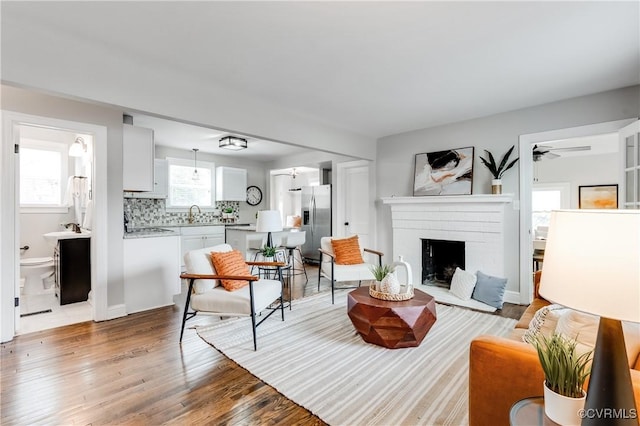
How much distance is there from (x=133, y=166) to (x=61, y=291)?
1.78 meters

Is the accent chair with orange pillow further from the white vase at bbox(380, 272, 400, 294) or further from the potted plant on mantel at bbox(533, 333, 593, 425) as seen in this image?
the potted plant on mantel at bbox(533, 333, 593, 425)

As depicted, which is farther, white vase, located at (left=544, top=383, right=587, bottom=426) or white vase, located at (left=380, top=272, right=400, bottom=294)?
white vase, located at (left=380, top=272, right=400, bottom=294)

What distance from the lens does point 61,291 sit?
11.8 ft

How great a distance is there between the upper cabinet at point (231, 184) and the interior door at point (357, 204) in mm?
2497

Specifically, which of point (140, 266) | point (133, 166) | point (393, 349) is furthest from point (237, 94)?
→ point (393, 349)

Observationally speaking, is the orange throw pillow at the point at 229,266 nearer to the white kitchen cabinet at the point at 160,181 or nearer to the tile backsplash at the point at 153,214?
the white kitchen cabinet at the point at 160,181

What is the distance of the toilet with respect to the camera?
379 cm

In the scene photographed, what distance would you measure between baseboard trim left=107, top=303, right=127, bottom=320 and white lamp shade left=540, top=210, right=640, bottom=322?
3.77 metres

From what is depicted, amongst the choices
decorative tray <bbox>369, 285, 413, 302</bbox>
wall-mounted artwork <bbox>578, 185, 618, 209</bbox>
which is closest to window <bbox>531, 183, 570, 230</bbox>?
wall-mounted artwork <bbox>578, 185, 618, 209</bbox>

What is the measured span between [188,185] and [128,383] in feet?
15.6

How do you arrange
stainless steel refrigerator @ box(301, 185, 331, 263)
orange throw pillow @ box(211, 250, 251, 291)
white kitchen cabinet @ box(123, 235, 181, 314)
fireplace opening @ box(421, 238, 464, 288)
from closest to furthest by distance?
orange throw pillow @ box(211, 250, 251, 291) < white kitchen cabinet @ box(123, 235, 181, 314) < fireplace opening @ box(421, 238, 464, 288) < stainless steel refrigerator @ box(301, 185, 331, 263)

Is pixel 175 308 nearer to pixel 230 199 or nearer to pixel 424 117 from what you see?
pixel 230 199

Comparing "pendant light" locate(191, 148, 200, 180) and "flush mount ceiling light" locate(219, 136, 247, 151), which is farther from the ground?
"flush mount ceiling light" locate(219, 136, 247, 151)

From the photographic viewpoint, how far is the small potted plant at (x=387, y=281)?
8.50 ft
